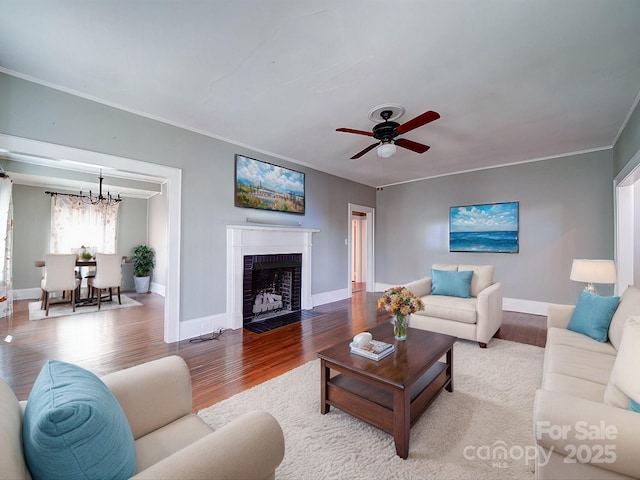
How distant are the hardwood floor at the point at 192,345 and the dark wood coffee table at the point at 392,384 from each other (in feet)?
2.82

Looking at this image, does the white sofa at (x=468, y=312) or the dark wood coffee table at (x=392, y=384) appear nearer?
the dark wood coffee table at (x=392, y=384)

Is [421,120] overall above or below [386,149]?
above

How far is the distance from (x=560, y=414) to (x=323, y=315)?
3.64m

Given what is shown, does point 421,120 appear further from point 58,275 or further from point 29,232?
point 29,232

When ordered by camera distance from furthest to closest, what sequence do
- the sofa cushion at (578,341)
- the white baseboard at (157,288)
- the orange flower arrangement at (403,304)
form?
the white baseboard at (157,288), the orange flower arrangement at (403,304), the sofa cushion at (578,341)

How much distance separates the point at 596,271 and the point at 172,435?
153 inches

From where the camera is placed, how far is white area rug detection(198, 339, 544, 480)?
4.95 ft

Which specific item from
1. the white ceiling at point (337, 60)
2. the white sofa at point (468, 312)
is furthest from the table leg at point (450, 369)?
the white ceiling at point (337, 60)

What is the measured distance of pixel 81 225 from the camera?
6.27 meters

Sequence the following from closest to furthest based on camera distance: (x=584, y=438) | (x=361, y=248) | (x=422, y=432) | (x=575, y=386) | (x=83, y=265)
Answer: (x=584, y=438) < (x=575, y=386) < (x=422, y=432) < (x=83, y=265) < (x=361, y=248)

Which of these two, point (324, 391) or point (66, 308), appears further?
point (66, 308)

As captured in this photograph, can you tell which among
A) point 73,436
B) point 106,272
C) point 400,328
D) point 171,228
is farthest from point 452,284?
point 106,272

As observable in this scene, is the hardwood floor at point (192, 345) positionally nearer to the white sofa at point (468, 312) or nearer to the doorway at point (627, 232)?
the white sofa at point (468, 312)

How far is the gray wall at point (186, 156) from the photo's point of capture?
254 centimetres
